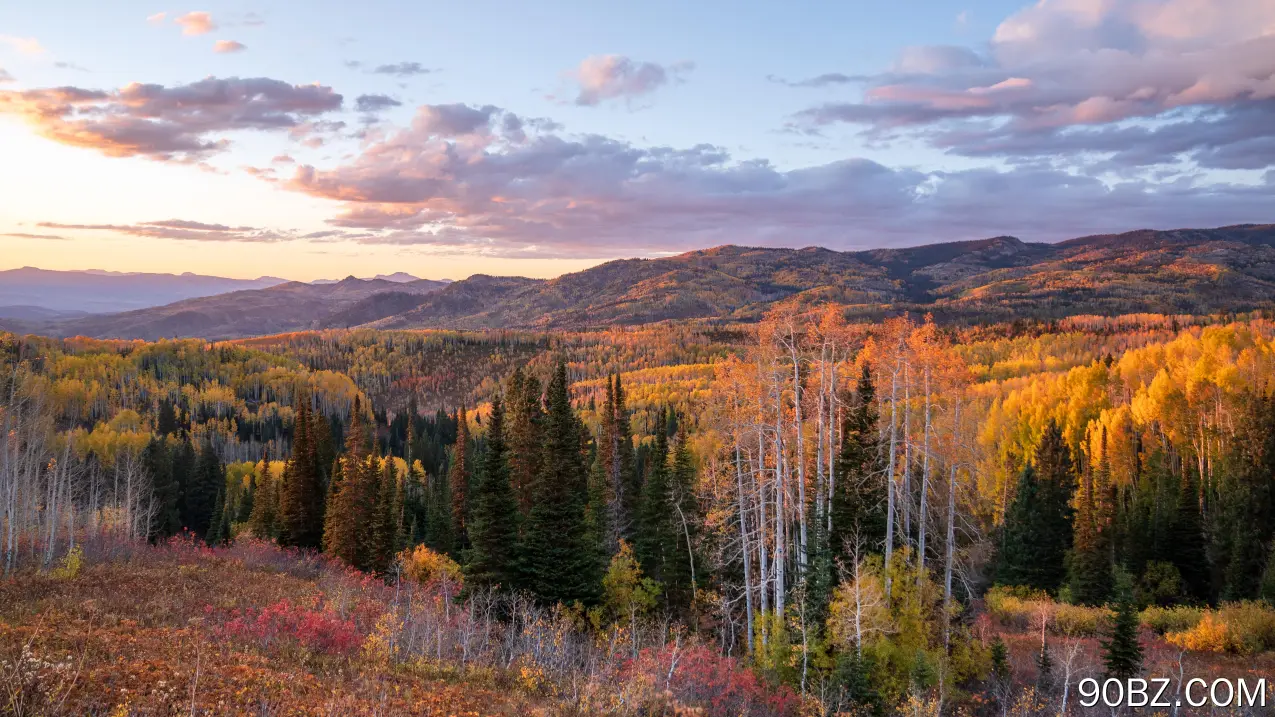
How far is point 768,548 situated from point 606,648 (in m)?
11.8

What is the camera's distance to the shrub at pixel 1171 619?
140 ft

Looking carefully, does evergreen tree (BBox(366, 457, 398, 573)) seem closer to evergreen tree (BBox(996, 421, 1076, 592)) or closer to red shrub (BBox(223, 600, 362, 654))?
red shrub (BBox(223, 600, 362, 654))

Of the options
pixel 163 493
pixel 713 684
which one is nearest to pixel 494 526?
pixel 713 684

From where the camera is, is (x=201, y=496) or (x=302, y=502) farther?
(x=201, y=496)

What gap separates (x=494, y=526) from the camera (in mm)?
33969

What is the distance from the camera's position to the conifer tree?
53.9 meters

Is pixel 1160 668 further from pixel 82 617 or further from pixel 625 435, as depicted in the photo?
pixel 82 617

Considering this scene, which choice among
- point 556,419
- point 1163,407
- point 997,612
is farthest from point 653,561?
point 1163,407

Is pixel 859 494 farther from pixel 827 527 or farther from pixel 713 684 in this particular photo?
pixel 713 684

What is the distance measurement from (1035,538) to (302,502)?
2372 inches

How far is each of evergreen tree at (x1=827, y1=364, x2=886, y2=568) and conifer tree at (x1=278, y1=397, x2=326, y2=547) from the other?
41.5 metres

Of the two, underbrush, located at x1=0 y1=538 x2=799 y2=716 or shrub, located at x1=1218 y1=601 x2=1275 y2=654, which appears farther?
shrub, located at x1=1218 y1=601 x2=1275 y2=654

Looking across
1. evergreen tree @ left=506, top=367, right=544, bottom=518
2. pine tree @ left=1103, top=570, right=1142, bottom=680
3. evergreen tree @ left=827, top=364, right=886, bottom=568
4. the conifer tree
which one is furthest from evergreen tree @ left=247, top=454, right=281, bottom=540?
pine tree @ left=1103, top=570, right=1142, bottom=680

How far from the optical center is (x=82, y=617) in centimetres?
1880
